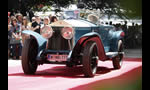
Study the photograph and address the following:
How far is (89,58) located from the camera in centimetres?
321

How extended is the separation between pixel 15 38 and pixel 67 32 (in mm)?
2453

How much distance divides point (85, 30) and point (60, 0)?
1055mm

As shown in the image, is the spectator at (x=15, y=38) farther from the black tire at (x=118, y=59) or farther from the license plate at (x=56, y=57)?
the black tire at (x=118, y=59)

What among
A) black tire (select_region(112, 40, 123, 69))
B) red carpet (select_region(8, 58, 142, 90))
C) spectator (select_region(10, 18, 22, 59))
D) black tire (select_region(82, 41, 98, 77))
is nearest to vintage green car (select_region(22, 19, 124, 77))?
black tire (select_region(82, 41, 98, 77))

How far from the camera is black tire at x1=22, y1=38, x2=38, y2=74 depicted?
3469 mm

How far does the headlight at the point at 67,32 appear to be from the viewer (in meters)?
3.45

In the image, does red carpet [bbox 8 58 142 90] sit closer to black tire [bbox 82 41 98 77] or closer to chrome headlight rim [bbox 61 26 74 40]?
black tire [bbox 82 41 98 77]

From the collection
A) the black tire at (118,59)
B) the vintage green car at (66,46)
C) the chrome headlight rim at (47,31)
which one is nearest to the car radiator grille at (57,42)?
the vintage green car at (66,46)

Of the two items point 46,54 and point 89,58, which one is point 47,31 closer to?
point 46,54

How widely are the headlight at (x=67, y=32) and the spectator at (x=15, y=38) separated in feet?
6.23

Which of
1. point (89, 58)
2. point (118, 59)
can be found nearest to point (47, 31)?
point (89, 58)

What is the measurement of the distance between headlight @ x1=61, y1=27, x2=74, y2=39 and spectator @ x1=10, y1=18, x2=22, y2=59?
74.7 inches

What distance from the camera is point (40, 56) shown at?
3500 mm
